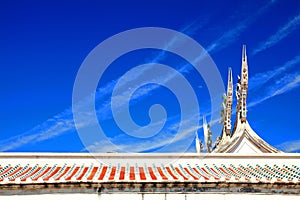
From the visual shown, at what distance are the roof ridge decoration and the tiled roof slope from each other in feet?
24.2

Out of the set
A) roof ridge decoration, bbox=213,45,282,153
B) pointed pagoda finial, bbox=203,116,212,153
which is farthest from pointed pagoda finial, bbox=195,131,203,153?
roof ridge decoration, bbox=213,45,282,153

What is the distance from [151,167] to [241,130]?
9.95m

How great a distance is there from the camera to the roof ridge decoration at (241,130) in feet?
60.8

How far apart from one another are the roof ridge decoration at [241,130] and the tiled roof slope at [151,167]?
7.38m

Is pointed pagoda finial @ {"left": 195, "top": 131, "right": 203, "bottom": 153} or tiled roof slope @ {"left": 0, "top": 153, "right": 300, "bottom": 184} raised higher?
pointed pagoda finial @ {"left": 195, "top": 131, "right": 203, "bottom": 153}

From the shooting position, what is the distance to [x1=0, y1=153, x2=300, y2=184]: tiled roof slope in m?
9.18

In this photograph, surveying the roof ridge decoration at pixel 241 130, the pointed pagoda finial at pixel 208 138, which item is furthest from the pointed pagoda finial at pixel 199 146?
the roof ridge decoration at pixel 241 130

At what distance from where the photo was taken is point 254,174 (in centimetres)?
994

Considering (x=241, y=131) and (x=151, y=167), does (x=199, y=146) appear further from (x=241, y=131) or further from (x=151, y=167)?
(x=151, y=167)
